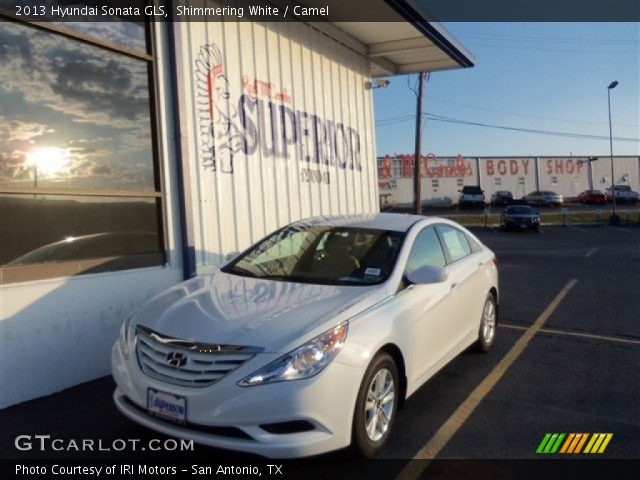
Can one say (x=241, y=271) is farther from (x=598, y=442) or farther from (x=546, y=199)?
(x=546, y=199)

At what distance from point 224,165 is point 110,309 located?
2569 mm

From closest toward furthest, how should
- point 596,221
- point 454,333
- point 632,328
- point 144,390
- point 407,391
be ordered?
point 144,390
point 407,391
point 454,333
point 632,328
point 596,221

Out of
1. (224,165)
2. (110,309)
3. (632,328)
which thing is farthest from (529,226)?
(110,309)

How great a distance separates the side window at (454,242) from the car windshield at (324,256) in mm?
794

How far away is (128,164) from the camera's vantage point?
589 centimetres

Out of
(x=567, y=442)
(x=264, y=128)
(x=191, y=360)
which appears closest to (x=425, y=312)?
(x=567, y=442)

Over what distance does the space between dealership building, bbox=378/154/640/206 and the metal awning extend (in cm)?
3820

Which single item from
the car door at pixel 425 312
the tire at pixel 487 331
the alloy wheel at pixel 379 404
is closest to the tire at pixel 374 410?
the alloy wheel at pixel 379 404

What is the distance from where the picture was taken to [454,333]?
4844mm

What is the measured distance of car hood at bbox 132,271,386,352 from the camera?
3.21m

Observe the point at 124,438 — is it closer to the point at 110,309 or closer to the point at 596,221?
the point at 110,309

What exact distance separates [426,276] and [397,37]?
7526 mm

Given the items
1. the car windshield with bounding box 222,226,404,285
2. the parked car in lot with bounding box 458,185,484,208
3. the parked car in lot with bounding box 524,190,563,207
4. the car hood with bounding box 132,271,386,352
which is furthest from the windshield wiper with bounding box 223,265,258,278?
the parked car in lot with bounding box 524,190,563,207

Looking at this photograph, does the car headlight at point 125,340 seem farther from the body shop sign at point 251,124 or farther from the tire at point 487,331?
the tire at point 487,331
